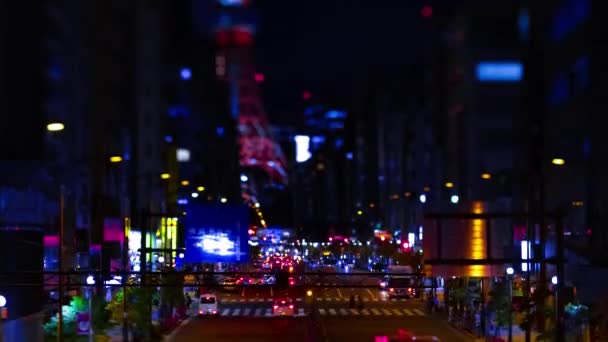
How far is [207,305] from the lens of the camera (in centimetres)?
4800

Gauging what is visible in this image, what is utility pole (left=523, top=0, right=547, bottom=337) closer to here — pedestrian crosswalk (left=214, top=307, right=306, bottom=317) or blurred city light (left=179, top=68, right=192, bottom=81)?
pedestrian crosswalk (left=214, top=307, right=306, bottom=317)

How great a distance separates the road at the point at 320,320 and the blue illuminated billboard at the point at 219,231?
12.2 meters

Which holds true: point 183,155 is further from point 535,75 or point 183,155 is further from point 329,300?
point 329,300

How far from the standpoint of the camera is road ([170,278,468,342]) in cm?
4903

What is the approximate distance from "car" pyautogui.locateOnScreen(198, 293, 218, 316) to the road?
1.42ft

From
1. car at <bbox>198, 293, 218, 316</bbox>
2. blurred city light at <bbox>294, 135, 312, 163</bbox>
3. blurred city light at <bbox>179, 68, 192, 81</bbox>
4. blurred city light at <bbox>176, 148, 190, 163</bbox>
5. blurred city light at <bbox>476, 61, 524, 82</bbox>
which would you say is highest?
blurred city light at <bbox>179, 68, 192, 81</bbox>

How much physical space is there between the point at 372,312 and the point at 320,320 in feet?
10.1

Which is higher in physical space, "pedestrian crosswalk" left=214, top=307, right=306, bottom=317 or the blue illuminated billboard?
the blue illuminated billboard

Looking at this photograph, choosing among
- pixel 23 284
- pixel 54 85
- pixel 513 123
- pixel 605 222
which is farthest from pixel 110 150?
pixel 23 284

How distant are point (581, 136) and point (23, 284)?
54.1 metres

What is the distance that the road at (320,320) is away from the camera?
49031 mm

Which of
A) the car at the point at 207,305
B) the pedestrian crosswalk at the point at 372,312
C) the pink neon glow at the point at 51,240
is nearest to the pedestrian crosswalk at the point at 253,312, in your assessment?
the pedestrian crosswalk at the point at 372,312

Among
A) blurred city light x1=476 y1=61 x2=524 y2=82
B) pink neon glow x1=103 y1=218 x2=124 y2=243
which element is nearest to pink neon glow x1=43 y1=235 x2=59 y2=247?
pink neon glow x1=103 y1=218 x2=124 y2=243

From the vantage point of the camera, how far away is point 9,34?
77.8 m
